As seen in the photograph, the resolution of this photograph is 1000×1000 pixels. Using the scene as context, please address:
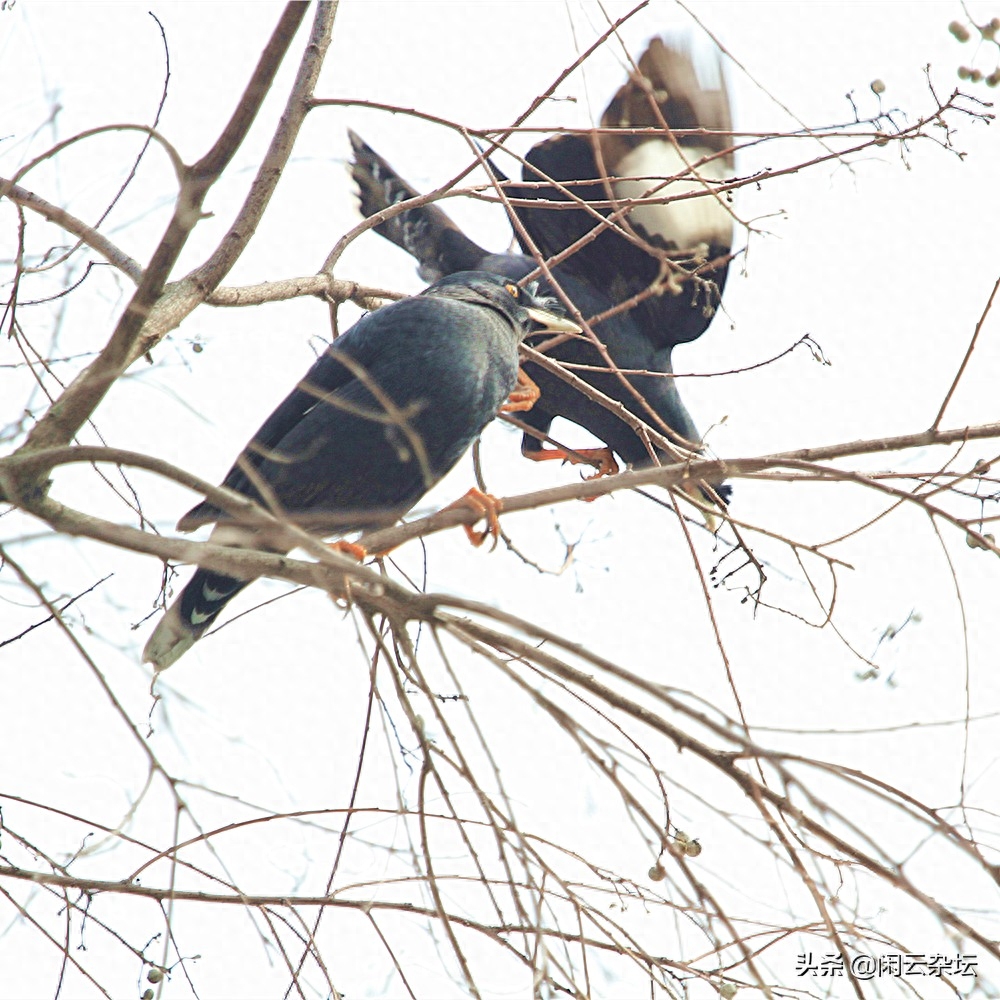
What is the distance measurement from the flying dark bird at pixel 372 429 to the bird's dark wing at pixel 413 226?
157cm

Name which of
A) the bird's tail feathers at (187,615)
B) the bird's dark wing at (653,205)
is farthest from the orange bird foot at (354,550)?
the bird's dark wing at (653,205)

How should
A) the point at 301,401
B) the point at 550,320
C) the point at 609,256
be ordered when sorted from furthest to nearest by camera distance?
the point at 609,256 < the point at 550,320 < the point at 301,401

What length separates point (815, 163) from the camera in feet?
8.42

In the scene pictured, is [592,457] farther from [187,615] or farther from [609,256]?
[187,615]

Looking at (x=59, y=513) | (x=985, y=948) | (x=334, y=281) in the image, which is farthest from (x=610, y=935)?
(x=334, y=281)

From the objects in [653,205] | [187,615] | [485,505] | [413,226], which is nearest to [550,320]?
[653,205]

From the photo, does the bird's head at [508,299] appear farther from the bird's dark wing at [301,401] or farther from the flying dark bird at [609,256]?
the flying dark bird at [609,256]

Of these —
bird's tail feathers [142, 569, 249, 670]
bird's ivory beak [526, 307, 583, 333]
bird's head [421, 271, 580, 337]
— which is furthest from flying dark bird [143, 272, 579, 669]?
bird's ivory beak [526, 307, 583, 333]

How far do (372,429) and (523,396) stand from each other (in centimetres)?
119

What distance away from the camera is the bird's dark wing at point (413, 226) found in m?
4.93

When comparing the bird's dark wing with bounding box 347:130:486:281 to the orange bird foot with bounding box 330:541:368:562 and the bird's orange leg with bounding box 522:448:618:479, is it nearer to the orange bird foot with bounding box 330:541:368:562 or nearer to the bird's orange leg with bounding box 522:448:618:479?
the bird's orange leg with bounding box 522:448:618:479

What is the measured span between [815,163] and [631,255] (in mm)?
2319

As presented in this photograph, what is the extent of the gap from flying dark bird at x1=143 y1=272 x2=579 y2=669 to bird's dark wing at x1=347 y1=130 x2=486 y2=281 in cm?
157

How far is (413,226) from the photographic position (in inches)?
196
